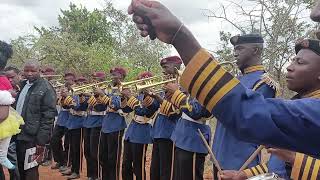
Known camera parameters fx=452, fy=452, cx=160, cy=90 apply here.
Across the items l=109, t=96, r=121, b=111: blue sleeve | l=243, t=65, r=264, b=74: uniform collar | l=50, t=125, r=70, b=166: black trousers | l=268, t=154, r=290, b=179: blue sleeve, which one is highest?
l=243, t=65, r=264, b=74: uniform collar

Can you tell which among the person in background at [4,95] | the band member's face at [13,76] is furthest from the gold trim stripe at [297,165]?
the band member's face at [13,76]

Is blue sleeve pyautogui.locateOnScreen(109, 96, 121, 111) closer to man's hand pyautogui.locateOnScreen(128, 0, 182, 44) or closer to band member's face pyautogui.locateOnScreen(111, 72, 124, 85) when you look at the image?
band member's face pyautogui.locateOnScreen(111, 72, 124, 85)

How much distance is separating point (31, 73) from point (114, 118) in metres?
2.04

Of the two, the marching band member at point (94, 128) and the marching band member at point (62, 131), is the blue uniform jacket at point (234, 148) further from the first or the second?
the marching band member at point (62, 131)

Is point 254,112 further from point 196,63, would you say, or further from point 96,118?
point 96,118

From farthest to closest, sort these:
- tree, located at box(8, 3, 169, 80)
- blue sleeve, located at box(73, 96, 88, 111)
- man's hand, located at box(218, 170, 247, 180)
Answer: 1. tree, located at box(8, 3, 169, 80)
2. blue sleeve, located at box(73, 96, 88, 111)
3. man's hand, located at box(218, 170, 247, 180)

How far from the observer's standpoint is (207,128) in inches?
212

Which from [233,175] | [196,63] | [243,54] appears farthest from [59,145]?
[196,63]

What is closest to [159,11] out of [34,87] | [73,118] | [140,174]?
[34,87]

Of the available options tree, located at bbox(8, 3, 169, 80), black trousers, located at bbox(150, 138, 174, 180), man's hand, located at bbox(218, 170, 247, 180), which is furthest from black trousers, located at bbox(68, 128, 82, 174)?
tree, located at bbox(8, 3, 169, 80)

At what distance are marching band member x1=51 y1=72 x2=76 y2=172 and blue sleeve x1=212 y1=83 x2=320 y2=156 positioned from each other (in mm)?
8165

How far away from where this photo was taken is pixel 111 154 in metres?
7.74

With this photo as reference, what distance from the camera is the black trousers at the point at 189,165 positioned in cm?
528

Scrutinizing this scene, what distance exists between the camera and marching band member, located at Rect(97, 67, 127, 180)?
7.62 m
